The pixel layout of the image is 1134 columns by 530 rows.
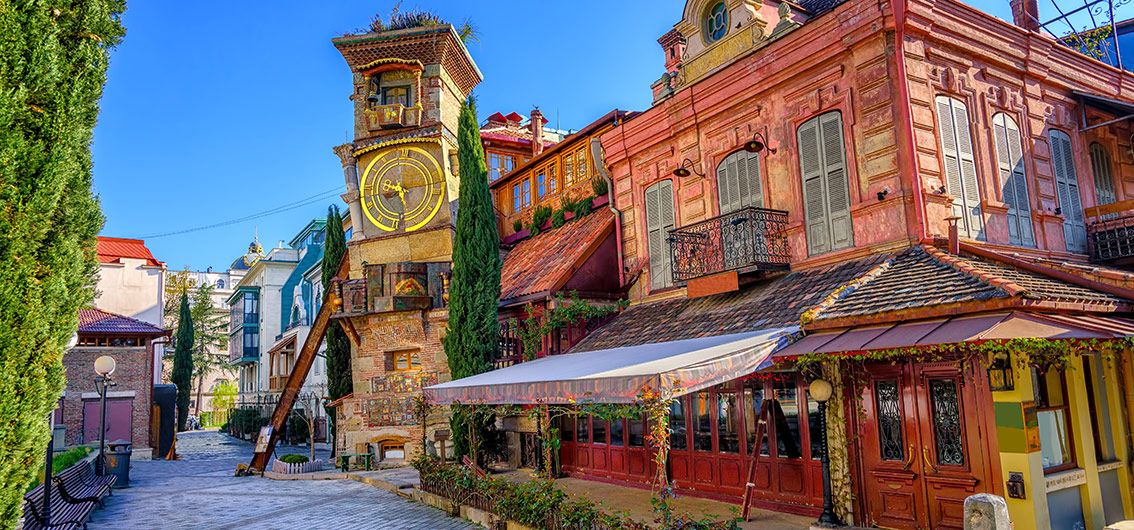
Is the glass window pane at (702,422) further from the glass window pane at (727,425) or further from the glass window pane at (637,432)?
the glass window pane at (637,432)

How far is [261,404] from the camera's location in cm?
4069

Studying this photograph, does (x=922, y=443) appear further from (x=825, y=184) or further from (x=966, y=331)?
(x=825, y=184)

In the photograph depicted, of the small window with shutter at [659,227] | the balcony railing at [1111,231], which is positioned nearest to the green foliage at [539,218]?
the small window with shutter at [659,227]

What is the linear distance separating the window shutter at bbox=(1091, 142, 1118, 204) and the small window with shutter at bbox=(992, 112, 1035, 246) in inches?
86.8

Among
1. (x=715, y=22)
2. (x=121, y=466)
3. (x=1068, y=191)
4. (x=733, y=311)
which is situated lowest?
(x=121, y=466)

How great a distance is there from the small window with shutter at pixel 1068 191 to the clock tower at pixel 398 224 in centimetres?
1434

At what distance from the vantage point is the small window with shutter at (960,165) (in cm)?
1090

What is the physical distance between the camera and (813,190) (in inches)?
472

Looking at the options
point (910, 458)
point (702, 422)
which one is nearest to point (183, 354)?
point (702, 422)

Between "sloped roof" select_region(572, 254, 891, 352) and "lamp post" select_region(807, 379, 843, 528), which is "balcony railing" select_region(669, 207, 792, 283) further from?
"lamp post" select_region(807, 379, 843, 528)

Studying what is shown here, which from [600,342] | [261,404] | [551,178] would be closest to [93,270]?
[600,342]

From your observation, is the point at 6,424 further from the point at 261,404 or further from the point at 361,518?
the point at 261,404

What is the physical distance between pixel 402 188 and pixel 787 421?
15092mm

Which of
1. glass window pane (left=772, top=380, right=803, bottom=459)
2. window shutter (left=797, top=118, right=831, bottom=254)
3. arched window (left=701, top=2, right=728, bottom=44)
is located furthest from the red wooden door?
window shutter (left=797, top=118, right=831, bottom=254)
